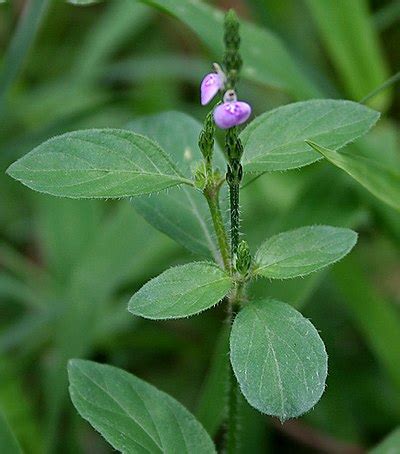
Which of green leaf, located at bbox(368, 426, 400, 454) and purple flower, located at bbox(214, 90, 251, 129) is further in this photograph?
green leaf, located at bbox(368, 426, 400, 454)

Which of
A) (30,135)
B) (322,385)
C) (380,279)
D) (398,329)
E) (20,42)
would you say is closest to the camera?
(322,385)

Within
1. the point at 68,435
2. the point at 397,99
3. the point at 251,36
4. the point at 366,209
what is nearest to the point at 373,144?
the point at 366,209

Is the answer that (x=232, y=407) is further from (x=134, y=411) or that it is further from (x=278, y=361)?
(x=278, y=361)

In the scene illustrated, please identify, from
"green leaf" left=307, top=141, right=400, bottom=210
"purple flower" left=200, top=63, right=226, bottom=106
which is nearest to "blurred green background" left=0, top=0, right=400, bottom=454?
"green leaf" left=307, top=141, right=400, bottom=210

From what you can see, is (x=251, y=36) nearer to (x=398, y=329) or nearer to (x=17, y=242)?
(x=398, y=329)

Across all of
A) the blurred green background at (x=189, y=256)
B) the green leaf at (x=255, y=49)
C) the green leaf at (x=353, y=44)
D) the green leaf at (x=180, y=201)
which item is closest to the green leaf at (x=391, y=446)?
the blurred green background at (x=189, y=256)

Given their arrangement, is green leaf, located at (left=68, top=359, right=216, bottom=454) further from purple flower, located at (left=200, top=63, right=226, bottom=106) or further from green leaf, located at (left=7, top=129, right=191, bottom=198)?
purple flower, located at (left=200, top=63, right=226, bottom=106)

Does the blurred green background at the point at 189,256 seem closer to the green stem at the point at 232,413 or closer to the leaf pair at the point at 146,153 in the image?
the green stem at the point at 232,413

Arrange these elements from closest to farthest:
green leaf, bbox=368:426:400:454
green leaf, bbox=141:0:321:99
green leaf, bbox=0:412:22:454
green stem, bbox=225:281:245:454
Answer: green stem, bbox=225:281:245:454
green leaf, bbox=0:412:22:454
green leaf, bbox=368:426:400:454
green leaf, bbox=141:0:321:99
